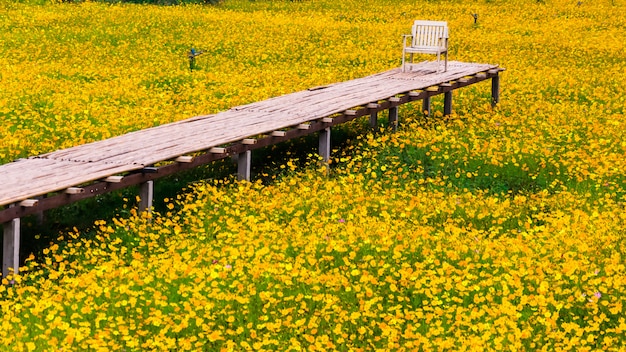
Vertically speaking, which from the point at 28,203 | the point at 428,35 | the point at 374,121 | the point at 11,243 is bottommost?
the point at 11,243

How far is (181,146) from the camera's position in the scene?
10.7 meters

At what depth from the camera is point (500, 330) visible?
666 cm

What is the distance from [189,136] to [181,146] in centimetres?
72

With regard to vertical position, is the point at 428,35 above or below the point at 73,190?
above

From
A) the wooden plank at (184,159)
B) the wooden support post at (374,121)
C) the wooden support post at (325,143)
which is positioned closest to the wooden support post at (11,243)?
the wooden plank at (184,159)

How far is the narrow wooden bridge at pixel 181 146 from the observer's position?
867 cm

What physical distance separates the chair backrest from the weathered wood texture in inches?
49.1

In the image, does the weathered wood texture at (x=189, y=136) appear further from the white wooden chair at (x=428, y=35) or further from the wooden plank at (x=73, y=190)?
the white wooden chair at (x=428, y=35)

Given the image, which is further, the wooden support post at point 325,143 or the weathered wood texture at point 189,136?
the wooden support post at point 325,143

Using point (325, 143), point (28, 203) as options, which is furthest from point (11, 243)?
point (325, 143)

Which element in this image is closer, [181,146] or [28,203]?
[28,203]

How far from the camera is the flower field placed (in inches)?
275

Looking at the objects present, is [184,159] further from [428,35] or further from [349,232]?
[428,35]

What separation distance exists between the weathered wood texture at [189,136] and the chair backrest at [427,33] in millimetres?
1246
